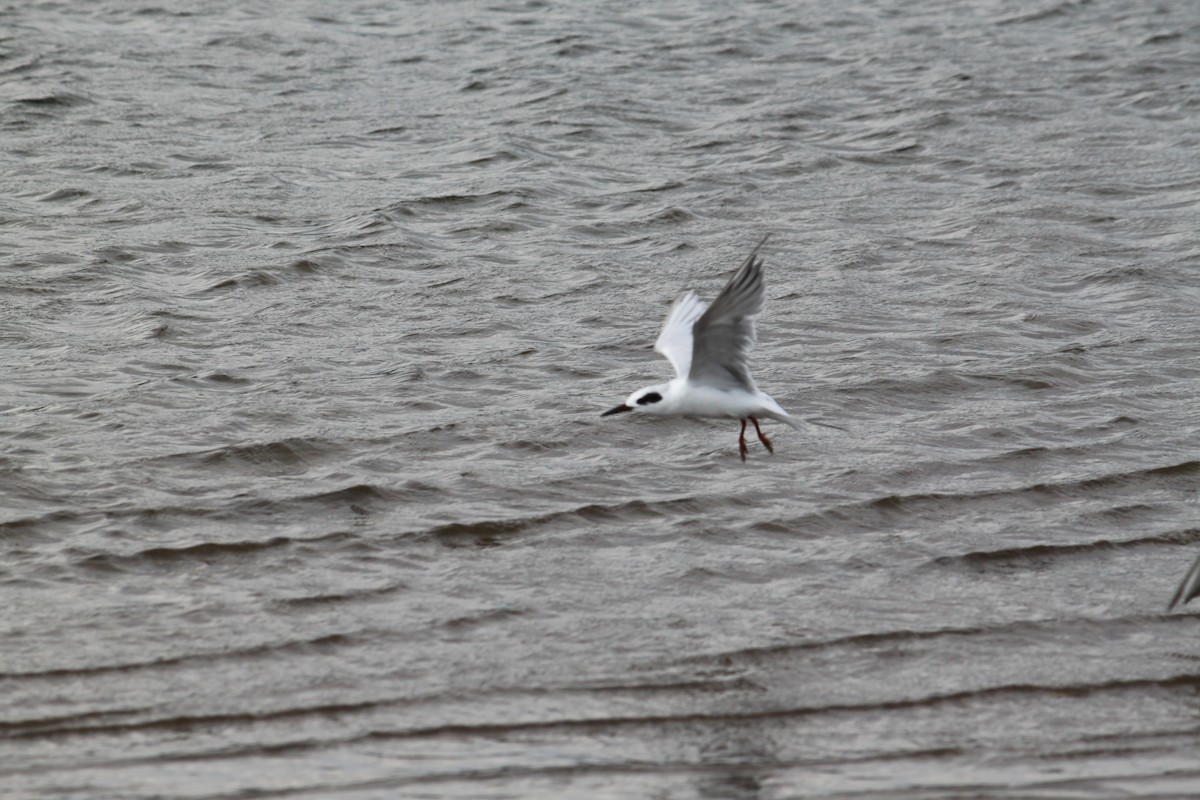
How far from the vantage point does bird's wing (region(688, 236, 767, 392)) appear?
27.9 ft

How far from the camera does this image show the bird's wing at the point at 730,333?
8516 millimetres

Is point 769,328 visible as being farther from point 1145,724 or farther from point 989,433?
point 1145,724

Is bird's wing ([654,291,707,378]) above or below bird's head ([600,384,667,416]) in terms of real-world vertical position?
above

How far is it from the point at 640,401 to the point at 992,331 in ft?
13.0

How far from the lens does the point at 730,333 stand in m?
8.84

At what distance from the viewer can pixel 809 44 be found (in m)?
20.1

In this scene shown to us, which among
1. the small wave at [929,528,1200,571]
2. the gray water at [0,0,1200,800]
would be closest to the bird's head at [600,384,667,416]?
the gray water at [0,0,1200,800]

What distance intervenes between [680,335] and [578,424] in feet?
3.52

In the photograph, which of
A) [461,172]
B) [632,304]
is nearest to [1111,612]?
[632,304]

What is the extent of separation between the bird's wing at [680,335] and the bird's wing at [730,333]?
0.19 metres

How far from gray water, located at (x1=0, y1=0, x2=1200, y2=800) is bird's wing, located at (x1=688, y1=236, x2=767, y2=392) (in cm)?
73

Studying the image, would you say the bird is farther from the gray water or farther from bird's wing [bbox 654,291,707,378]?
the gray water

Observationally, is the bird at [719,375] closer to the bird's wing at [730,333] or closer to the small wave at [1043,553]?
the bird's wing at [730,333]

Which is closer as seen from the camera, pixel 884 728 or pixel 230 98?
pixel 884 728
